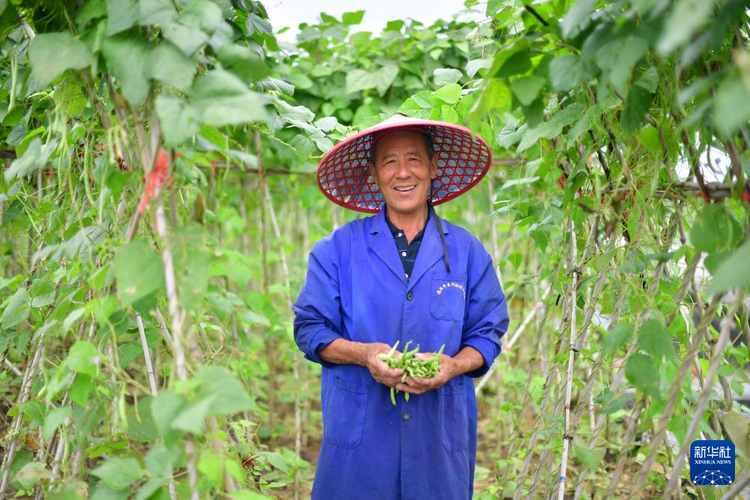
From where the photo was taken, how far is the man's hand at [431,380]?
180 centimetres

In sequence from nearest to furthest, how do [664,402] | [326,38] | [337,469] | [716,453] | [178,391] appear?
[178,391]
[664,402]
[716,453]
[337,469]
[326,38]

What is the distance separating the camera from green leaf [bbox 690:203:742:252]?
3.99 feet

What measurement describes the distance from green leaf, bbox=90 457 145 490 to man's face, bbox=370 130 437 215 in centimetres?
111

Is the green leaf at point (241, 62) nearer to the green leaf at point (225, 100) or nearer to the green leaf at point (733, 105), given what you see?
the green leaf at point (225, 100)

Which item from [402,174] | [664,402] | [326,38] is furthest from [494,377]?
[664,402]

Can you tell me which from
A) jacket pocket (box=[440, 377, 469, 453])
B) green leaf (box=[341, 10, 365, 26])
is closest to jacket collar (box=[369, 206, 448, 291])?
jacket pocket (box=[440, 377, 469, 453])

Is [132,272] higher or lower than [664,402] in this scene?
higher

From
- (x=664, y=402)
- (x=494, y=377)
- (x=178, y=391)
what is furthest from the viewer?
(x=494, y=377)

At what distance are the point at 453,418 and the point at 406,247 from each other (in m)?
0.55

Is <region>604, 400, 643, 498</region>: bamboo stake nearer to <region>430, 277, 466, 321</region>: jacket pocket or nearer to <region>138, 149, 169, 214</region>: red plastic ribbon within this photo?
<region>430, 277, 466, 321</region>: jacket pocket

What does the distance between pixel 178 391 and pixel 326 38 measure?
118 inches

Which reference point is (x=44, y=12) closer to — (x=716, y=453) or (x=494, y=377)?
(x=716, y=453)

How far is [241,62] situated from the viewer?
1168 mm

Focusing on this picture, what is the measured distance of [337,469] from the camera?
1.98m
